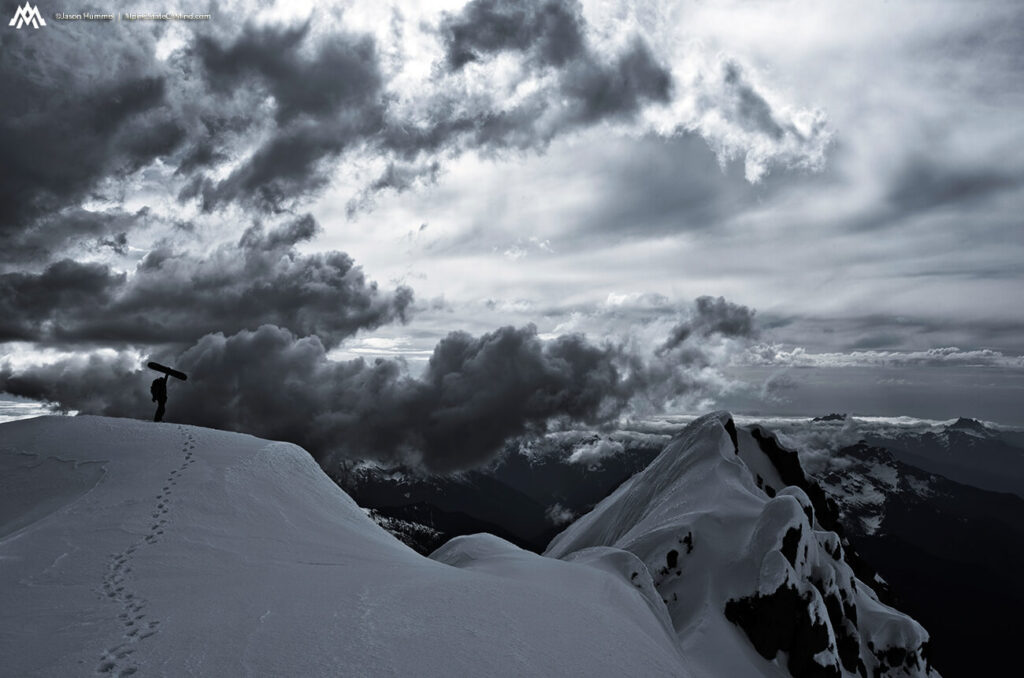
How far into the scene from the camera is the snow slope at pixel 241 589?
34.8ft

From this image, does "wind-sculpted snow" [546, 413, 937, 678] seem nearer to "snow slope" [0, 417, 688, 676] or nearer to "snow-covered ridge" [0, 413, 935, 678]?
"snow-covered ridge" [0, 413, 935, 678]

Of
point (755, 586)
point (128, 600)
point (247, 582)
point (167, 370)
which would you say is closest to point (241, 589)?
point (247, 582)

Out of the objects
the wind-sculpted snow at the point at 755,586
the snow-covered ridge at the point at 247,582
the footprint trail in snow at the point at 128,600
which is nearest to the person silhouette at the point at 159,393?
the snow-covered ridge at the point at 247,582

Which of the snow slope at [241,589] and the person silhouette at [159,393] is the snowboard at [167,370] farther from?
the snow slope at [241,589]

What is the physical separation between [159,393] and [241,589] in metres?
29.4

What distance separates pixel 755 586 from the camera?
53.9m

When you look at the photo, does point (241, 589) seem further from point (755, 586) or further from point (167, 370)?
point (755, 586)

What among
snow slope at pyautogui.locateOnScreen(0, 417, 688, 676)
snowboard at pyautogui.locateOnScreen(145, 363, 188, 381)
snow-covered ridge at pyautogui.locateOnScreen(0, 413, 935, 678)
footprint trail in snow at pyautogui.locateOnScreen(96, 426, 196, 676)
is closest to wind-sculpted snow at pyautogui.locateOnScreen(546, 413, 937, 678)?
snow-covered ridge at pyautogui.locateOnScreen(0, 413, 935, 678)

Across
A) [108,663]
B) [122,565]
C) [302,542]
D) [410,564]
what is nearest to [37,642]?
[108,663]

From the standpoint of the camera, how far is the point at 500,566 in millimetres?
26188

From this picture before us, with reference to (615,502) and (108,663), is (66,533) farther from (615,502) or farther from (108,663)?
(615,502)

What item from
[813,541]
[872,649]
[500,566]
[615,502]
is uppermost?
[500,566]

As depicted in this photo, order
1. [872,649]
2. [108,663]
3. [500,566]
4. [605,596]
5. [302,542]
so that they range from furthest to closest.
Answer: [872,649] < [500,566] < [605,596] < [302,542] < [108,663]

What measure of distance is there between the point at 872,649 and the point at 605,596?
6453cm
